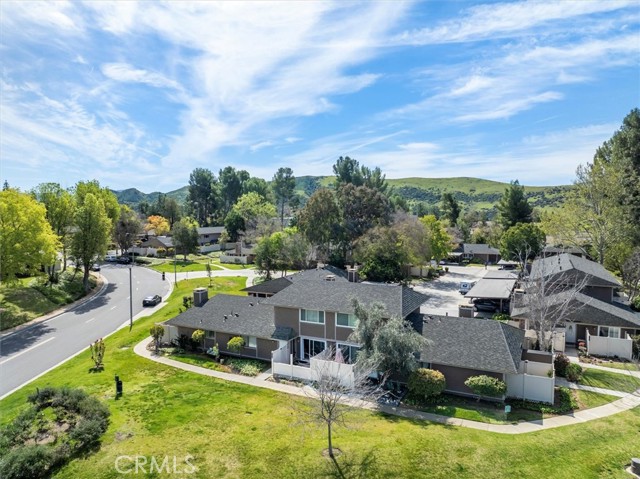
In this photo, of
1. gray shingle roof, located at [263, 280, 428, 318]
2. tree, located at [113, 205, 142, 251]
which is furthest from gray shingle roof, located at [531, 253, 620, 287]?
tree, located at [113, 205, 142, 251]

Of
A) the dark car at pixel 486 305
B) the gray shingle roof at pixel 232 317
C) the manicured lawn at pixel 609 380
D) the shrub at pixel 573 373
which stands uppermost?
the gray shingle roof at pixel 232 317

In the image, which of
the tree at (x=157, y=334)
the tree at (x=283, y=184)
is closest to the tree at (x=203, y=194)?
the tree at (x=283, y=184)

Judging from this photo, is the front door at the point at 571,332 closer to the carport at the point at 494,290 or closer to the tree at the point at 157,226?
the carport at the point at 494,290

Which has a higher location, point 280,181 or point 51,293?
point 280,181

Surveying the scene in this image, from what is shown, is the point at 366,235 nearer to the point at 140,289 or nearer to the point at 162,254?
the point at 140,289

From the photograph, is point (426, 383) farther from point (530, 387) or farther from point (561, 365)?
point (561, 365)

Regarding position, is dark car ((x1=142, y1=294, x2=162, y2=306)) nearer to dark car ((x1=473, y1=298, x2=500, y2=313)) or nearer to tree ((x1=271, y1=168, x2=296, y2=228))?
dark car ((x1=473, y1=298, x2=500, y2=313))

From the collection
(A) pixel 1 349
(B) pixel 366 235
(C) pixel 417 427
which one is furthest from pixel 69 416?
(B) pixel 366 235
